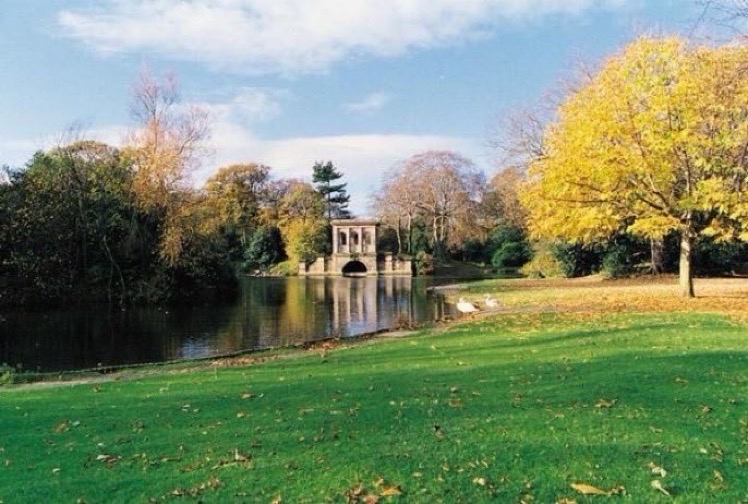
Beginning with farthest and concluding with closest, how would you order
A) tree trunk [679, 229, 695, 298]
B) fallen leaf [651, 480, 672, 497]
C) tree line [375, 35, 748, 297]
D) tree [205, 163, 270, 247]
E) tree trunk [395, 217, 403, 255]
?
tree [205, 163, 270, 247], tree trunk [395, 217, 403, 255], tree trunk [679, 229, 695, 298], tree line [375, 35, 748, 297], fallen leaf [651, 480, 672, 497]

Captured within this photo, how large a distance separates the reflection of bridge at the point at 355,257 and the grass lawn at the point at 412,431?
6139 cm

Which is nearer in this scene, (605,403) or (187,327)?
(605,403)

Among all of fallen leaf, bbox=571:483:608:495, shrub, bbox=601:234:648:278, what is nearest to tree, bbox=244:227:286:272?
shrub, bbox=601:234:648:278

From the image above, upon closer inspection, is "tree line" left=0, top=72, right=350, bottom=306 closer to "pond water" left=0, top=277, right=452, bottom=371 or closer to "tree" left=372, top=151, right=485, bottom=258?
"pond water" left=0, top=277, right=452, bottom=371

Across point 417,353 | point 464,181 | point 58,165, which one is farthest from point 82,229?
point 464,181

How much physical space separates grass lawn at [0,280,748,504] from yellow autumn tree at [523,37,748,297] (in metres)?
9.23

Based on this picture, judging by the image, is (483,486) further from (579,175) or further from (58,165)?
(58,165)

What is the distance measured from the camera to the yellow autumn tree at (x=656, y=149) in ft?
61.8

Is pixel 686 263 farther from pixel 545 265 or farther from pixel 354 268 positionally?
pixel 354 268

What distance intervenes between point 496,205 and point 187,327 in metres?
58.4

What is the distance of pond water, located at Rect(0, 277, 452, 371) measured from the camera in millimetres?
18984

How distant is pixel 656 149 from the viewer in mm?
19047

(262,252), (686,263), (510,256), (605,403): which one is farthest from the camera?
(262,252)

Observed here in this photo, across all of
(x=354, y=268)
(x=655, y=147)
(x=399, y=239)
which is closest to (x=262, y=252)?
(x=354, y=268)
